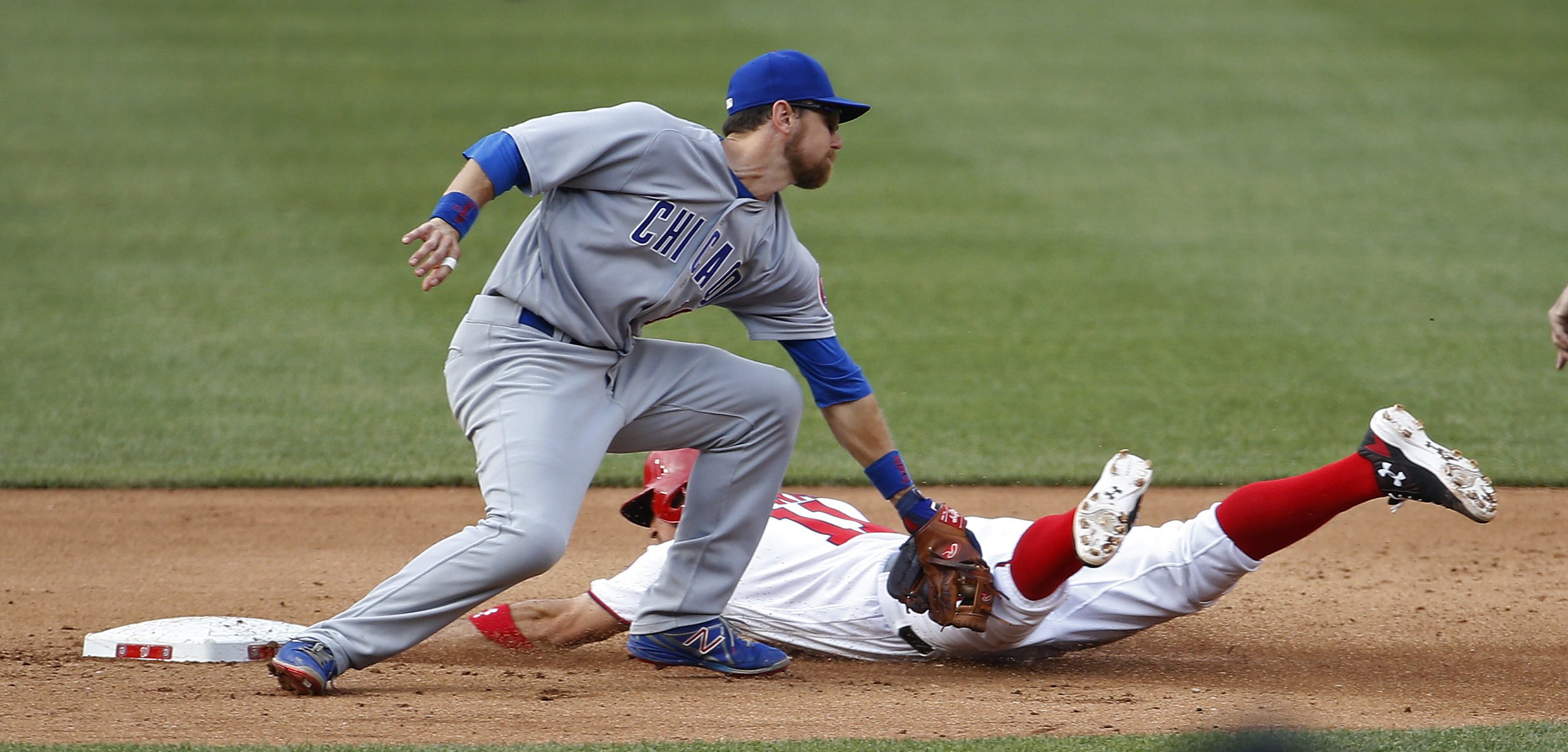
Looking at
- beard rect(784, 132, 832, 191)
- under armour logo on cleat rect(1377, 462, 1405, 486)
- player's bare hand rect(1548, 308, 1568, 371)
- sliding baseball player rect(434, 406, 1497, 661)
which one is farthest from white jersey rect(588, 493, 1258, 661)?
player's bare hand rect(1548, 308, 1568, 371)

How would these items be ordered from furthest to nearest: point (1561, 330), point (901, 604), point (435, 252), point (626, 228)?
point (1561, 330), point (901, 604), point (626, 228), point (435, 252)

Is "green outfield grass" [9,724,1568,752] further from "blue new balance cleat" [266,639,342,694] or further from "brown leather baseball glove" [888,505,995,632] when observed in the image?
"brown leather baseball glove" [888,505,995,632]

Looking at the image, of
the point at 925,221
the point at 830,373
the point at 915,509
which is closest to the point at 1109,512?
the point at 915,509

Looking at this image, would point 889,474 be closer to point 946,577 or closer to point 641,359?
point 946,577

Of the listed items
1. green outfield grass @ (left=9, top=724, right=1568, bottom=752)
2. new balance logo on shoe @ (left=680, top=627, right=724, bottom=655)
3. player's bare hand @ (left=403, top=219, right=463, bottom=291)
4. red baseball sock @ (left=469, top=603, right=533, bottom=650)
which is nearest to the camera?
green outfield grass @ (left=9, top=724, right=1568, bottom=752)

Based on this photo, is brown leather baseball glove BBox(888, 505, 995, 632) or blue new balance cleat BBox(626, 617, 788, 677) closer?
brown leather baseball glove BBox(888, 505, 995, 632)

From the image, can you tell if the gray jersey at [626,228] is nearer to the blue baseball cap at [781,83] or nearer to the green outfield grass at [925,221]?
the blue baseball cap at [781,83]

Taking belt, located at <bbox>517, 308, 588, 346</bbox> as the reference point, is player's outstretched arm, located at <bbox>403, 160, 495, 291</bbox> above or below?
above

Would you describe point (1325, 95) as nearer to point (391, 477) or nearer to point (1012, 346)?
point (1012, 346)
